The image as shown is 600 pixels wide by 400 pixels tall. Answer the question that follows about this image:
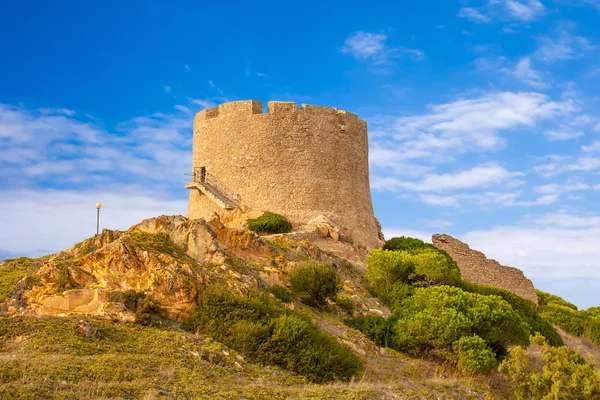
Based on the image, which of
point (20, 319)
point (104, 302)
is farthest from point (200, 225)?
point (20, 319)

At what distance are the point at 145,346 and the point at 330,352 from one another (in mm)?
3685

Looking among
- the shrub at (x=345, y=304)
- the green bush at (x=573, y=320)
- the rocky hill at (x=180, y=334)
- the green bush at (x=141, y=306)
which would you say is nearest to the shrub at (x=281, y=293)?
the rocky hill at (x=180, y=334)

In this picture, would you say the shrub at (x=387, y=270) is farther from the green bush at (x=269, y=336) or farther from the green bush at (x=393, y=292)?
the green bush at (x=269, y=336)

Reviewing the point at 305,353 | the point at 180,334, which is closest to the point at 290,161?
the point at 305,353

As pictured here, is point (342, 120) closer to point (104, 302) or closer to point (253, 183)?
point (253, 183)

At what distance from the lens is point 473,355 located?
1481cm

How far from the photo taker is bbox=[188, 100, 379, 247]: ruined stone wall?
28016 millimetres

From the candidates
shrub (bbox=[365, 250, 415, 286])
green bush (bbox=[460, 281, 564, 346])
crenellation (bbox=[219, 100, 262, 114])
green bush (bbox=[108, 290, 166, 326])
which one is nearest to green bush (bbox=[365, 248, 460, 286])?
shrub (bbox=[365, 250, 415, 286])

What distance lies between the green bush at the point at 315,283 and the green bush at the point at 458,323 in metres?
1.90

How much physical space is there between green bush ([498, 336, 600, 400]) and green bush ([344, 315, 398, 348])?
11.8 feet

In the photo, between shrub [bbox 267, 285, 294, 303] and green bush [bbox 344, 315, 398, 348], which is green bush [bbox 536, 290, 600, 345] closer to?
green bush [bbox 344, 315, 398, 348]

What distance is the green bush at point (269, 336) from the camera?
481 inches

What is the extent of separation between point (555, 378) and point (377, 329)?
5.00 metres

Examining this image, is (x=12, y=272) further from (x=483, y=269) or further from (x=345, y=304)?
(x=483, y=269)
